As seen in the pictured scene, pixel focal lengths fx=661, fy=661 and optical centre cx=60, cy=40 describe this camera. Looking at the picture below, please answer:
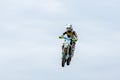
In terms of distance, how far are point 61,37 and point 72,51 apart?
248 centimetres

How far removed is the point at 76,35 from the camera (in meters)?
55.4

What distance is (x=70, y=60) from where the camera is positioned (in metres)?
56.9

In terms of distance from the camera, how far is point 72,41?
5625 centimetres

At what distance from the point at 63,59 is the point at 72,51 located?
1.18 meters

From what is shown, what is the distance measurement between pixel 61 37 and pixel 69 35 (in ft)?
2.60

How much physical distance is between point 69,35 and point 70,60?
244 cm

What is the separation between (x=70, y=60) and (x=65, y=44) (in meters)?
1.45

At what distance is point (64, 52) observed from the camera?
57156 mm

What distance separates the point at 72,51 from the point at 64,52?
0.72m

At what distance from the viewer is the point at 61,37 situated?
182ft

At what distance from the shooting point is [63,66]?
56.2 metres

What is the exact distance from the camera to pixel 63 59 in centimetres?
5675

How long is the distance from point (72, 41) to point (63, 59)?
180cm
